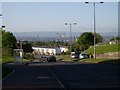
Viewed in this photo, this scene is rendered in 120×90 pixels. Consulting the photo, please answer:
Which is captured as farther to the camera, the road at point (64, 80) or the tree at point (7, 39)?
the tree at point (7, 39)

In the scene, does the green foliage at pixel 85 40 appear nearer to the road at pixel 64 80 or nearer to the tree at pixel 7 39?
the tree at pixel 7 39

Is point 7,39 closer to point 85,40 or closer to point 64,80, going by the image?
point 85,40

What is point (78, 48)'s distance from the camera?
154 m

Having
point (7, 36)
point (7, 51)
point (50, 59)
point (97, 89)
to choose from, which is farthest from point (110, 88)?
point (7, 36)

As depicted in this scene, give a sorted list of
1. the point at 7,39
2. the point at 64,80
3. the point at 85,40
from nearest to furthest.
Answer: the point at 64,80, the point at 7,39, the point at 85,40

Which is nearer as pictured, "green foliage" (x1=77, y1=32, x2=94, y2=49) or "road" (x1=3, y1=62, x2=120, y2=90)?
"road" (x1=3, y1=62, x2=120, y2=90)

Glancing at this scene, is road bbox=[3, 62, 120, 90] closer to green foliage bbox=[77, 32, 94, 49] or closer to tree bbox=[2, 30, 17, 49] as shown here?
tree bbox=[2, 30, 17, 49]

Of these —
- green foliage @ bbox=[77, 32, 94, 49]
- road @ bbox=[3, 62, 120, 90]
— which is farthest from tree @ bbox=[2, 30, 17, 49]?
road @ bbox=[3, 62, 120, 90]

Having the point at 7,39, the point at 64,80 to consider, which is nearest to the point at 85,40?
the point at 7,39

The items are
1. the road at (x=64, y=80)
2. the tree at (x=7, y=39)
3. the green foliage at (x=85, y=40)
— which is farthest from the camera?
the green foliage at (x=85, y=40)

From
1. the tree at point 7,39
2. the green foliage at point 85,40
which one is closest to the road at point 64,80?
the tree at point 7,39

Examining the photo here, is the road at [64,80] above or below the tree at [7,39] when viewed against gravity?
below

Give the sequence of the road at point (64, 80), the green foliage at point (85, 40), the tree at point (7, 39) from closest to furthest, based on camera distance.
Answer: the road at point (64, 80) < the tree at point (7, 39) < the green foliage at point (85, 40)

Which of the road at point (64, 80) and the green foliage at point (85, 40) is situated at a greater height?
the green foliage at point (85, 40)
